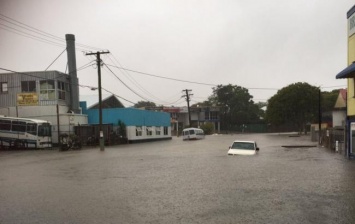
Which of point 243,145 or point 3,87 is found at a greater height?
point 3,87

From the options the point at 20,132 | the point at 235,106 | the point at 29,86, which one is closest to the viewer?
the point at 20,132

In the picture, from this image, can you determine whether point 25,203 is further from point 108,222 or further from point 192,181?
point 192,181

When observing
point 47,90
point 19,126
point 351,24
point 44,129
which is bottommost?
point 44,129


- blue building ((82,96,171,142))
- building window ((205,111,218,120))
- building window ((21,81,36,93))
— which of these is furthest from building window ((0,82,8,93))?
building window ((205,111,218,120))

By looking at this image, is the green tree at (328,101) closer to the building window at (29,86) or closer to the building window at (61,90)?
the building window at (61,90)

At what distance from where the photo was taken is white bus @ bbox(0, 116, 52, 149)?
37.1 m

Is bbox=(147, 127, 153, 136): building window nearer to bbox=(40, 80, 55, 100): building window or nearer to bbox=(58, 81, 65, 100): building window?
bbox=(58, 81, 65, 100): building window

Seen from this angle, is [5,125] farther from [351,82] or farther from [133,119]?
[351,82]

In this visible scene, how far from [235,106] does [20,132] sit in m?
82.1

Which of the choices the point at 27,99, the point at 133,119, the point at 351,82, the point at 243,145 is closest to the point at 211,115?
the point at 133,119

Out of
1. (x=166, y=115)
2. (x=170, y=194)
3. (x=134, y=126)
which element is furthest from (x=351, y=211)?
(x=166, y=115)

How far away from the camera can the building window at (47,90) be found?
145 ft

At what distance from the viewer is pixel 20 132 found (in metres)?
37.4

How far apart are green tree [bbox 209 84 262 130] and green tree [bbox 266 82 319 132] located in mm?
34897
